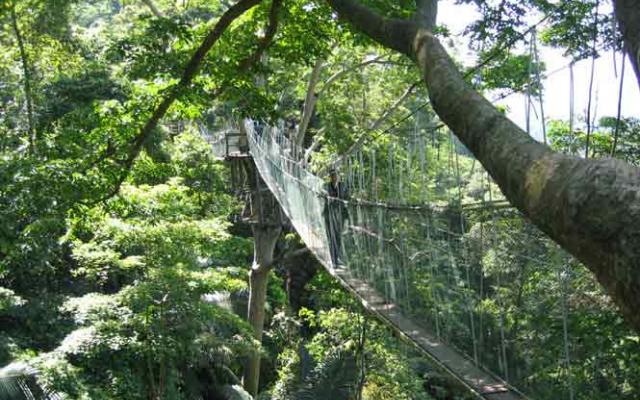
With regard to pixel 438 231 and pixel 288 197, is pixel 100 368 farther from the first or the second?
pixel 438 231

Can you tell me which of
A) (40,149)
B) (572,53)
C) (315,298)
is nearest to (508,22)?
(572,53)

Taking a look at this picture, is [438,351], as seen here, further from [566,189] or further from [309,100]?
[309,100]

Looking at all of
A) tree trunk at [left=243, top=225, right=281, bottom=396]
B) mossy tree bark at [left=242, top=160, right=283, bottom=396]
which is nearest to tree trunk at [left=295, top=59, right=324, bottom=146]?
mossy tree bark at [left=242, top=160, right=283, bottom=396]

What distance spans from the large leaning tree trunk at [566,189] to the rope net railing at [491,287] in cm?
70

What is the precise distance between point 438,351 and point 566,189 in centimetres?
197

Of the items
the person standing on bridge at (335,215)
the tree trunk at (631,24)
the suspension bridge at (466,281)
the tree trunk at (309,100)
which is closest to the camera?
the tree trunk at (631,24)

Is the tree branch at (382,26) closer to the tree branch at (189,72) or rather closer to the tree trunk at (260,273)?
the tree branch at (189,72)

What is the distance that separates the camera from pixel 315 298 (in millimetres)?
9211

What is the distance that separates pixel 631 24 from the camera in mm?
1384

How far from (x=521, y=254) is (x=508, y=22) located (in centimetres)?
286

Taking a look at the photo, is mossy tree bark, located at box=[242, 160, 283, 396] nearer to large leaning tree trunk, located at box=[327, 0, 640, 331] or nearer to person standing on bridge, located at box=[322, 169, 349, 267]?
person standing on bridge, located at box=[322, 169, 349, 267]

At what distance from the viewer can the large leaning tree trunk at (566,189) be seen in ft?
2.64

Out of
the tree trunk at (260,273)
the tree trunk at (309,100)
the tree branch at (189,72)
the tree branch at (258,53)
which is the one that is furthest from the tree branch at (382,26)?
the tree trunk at (260,273)

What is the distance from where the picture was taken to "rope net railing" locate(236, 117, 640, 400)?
1933mm
